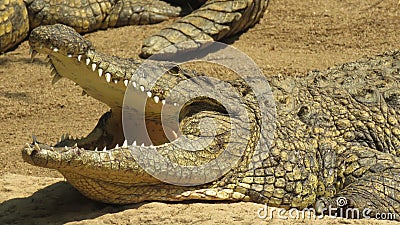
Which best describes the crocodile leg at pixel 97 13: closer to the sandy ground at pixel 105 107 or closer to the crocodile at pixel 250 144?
the sandy ground at pixel 105 107

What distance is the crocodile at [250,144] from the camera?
393cm

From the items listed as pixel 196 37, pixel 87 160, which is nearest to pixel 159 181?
pixel 87 160

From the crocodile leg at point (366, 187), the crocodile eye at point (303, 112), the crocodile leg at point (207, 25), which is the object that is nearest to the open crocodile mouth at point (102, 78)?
the crocodile eye at point (303, 112)

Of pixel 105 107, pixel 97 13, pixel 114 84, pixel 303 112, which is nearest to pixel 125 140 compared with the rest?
pixel 114 84

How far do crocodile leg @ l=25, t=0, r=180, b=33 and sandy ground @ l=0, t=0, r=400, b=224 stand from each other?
0.41 ft

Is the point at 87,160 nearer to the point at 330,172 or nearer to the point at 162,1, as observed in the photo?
the point at 330,172

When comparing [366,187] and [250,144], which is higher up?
[250,144]

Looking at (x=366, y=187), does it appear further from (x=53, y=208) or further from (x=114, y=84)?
(x=53, y=208)

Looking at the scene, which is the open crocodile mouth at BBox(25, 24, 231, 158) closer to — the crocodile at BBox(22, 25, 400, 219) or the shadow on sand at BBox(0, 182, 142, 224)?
the crocodile at BBox(22, 25, 400, 219)

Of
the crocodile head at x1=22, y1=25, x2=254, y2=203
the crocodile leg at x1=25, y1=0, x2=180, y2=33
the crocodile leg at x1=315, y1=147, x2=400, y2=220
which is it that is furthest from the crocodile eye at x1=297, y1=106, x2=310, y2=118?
the crocodile leg at x1=25, y1=0, x2=180, y2=33

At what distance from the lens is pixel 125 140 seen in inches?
159

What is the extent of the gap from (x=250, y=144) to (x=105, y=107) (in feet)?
8.31

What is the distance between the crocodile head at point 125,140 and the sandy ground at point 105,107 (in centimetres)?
16

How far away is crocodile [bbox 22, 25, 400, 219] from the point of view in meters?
3.93
